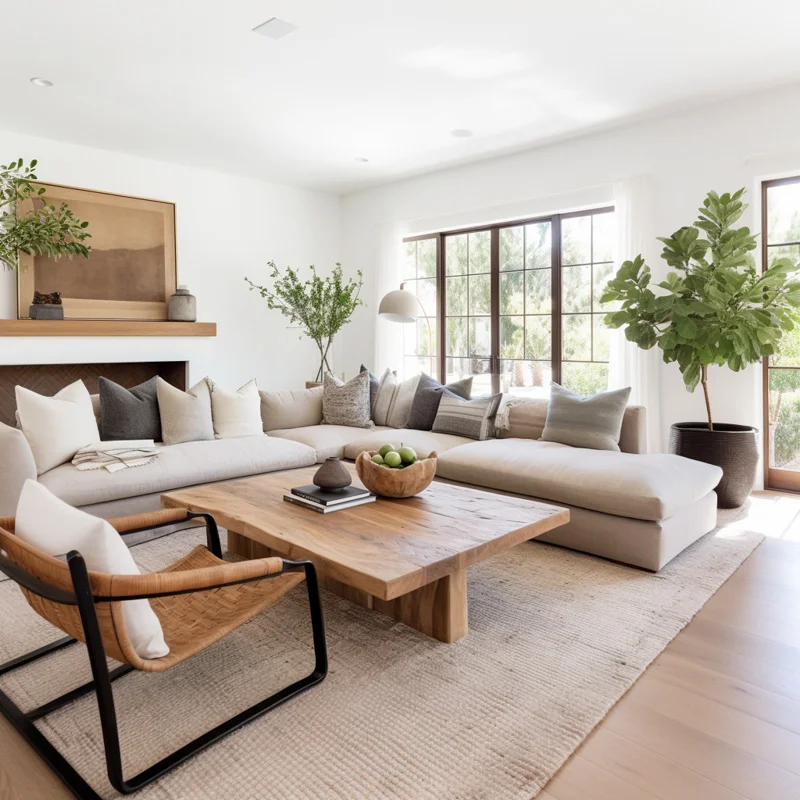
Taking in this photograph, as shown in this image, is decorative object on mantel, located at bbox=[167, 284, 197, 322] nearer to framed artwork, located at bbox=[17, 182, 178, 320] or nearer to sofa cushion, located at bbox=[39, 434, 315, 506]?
framed artwork, located at bbox=[17, 182, 178, 320]

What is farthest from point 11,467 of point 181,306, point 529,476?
point 181,306

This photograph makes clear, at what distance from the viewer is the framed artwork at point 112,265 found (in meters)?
5.15

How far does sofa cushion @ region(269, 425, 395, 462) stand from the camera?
4395 millimetres

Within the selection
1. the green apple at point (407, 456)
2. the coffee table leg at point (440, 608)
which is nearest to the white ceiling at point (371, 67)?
the green apple at point (407, 456)

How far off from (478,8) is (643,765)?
10.8 ft

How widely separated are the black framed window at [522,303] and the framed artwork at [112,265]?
2477 mm

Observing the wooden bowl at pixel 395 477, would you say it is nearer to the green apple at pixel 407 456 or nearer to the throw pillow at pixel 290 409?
the green apple at pixel 407 456

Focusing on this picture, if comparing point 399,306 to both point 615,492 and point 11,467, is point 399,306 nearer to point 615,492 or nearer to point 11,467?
point 615,492

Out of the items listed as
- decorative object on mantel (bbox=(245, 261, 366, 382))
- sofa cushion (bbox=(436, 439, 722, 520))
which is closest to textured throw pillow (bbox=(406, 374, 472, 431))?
sofa cushion (bbox=(436, 439, 722, 520))

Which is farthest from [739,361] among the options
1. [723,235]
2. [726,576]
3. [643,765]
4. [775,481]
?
[643,765]

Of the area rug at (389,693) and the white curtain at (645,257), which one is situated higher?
the white curtain at (645,257)

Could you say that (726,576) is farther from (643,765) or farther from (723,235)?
(723,235)

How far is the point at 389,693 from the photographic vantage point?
194 cm

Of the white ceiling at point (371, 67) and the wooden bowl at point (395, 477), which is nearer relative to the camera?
the wooden bowl at point (395, 477)
